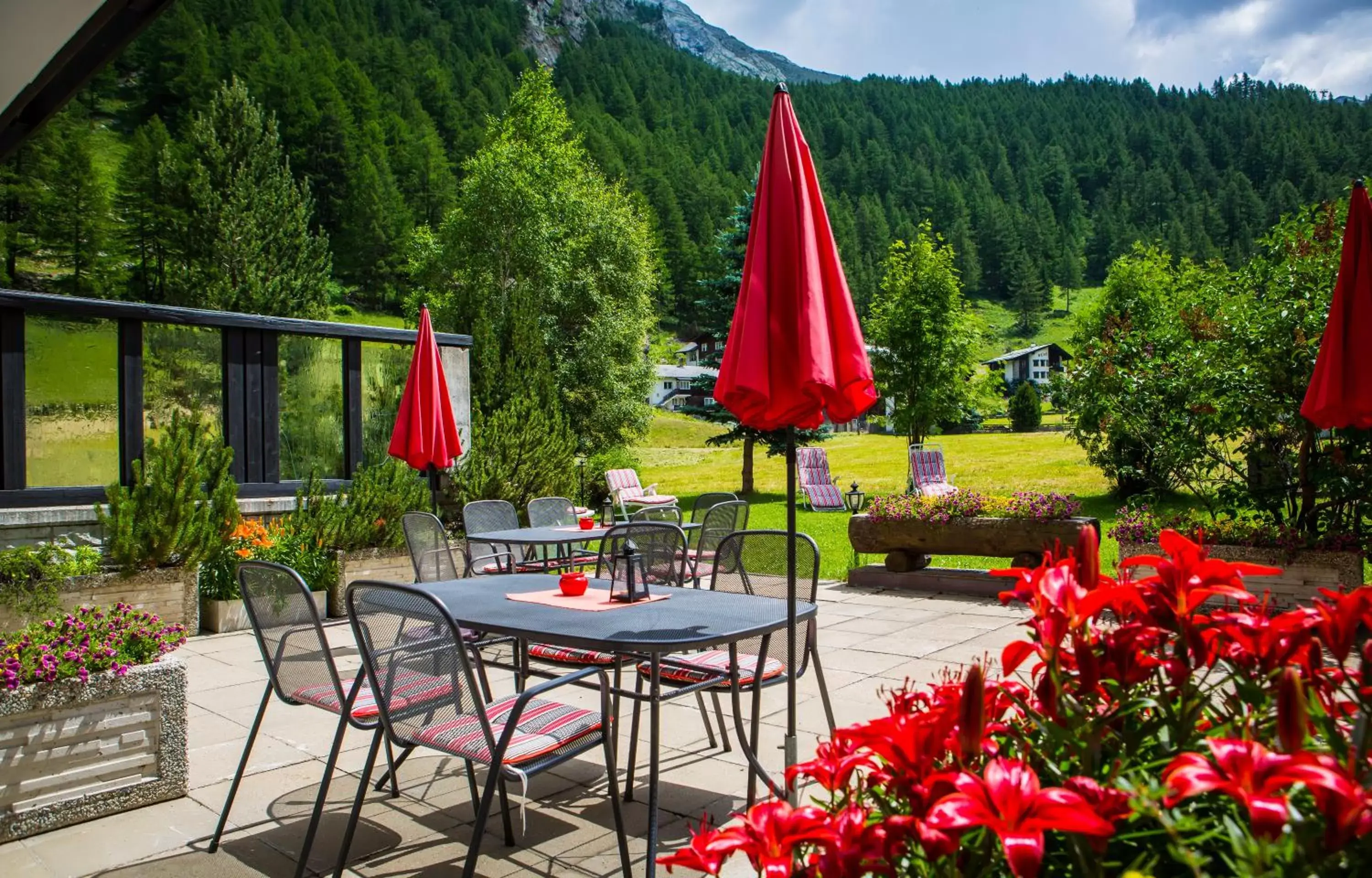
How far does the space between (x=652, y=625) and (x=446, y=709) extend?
2.54 feet

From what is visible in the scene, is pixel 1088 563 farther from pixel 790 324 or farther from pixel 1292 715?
pixel 790 324

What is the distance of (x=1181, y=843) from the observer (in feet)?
2.47

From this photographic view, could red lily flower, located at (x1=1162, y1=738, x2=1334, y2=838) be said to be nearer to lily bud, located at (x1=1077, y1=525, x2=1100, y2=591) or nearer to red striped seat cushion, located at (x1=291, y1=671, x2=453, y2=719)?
lily bud, located at (x1=1077, y1=525, x2=1100, y2=591)

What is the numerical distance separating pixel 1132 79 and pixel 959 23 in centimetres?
9910

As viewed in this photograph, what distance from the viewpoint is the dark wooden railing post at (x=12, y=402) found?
6.84 metres

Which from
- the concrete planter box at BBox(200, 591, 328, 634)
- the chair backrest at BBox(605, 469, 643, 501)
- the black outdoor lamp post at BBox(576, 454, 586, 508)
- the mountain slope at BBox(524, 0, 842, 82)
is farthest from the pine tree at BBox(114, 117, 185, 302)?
the mountain slope at BBox(524, 0, 842, 82)

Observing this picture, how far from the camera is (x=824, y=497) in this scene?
17609 millimetres

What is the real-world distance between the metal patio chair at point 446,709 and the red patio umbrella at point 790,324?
673 millimetres

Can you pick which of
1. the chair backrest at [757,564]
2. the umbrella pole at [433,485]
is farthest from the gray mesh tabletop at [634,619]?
the umbrella pole at [433,485]

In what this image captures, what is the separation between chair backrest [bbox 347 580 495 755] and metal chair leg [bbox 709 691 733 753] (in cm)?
138

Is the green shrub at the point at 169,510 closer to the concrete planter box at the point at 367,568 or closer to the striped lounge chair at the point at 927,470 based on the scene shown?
the concrete planter box at the point at 367,568

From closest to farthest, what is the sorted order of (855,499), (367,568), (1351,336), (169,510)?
1. (1351,336)
2. (169,510)
3. (367,568)
4. (855,499)

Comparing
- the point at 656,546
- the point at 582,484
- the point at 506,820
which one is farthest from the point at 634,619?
the point at 582,484

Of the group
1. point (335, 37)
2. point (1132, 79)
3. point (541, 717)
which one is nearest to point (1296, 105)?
point (1132, 79)
